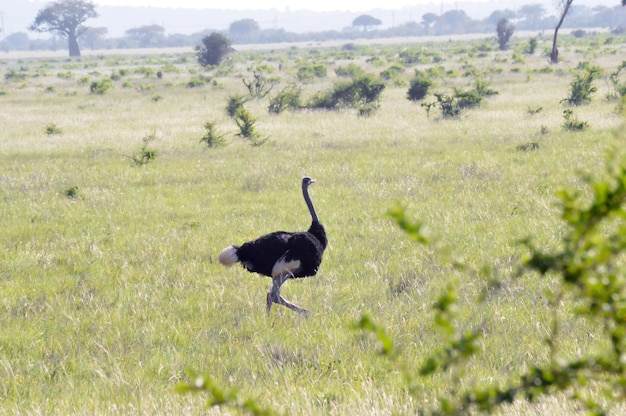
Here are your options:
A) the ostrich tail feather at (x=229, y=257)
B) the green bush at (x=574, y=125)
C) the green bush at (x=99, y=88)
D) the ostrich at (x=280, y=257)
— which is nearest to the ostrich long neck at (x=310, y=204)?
the ostrich at (x=280, y=257)

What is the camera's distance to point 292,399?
15.5 ft

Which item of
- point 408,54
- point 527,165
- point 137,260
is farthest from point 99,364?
point 408,54

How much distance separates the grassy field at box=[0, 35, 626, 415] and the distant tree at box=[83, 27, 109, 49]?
16860cm

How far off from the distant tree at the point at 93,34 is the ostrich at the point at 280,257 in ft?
593

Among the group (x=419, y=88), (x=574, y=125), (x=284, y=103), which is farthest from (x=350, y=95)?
(x=574, y=125)

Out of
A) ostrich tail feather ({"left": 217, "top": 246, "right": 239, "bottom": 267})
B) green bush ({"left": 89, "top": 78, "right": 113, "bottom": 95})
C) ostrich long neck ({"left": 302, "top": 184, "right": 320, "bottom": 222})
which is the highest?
ostrich long neck ({"left": 302, "top": 184, "right": 320, "bottom": 222})

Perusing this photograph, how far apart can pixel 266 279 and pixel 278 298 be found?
1.05 meters

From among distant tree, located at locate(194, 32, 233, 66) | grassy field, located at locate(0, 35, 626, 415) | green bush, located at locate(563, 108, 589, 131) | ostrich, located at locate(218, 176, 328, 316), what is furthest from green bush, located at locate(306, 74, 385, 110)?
distant tree, located at locate(194, 32, 233, 66)

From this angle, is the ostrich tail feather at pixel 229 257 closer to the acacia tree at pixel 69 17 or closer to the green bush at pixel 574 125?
the green bush at pixel 574 125

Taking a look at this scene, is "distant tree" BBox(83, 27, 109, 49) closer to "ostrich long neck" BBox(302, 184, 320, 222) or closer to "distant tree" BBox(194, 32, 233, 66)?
"distant tree" BBox(194, 32, 233, 66)

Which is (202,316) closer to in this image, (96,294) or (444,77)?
(96,294)

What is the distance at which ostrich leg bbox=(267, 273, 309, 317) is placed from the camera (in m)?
6.86

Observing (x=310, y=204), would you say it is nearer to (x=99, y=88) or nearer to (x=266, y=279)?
(x=266, y=279)

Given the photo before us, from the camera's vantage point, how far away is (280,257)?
695 cm
